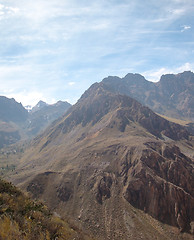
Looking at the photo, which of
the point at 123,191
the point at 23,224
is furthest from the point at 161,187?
the point at 23,224

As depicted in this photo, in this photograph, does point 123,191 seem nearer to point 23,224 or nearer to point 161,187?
point 161,187

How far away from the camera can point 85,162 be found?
298 ft

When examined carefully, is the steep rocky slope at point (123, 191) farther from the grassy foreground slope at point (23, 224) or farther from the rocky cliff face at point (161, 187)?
the grassy foreground slope at point (23, 224)

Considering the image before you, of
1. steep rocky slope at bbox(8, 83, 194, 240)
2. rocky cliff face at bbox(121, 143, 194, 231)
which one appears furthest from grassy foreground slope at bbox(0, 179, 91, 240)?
rocky cliff face at bbox(121, 143, 194, 231)

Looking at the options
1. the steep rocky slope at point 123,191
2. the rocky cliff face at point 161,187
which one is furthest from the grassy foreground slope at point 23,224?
the rocky cliff face at point 161,187

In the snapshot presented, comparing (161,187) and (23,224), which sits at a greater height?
(23,224)

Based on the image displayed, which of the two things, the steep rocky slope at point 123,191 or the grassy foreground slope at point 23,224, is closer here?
the grassy foreground slope at point 23,224

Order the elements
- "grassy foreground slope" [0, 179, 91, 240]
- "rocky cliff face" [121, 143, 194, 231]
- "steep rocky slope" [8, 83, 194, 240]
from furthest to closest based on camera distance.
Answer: "rocky cliff face" [121, 143, 194, 231], "steep rocky slope" [8, 83, 194, 240], "grassy foreground slope" [0, 179, 91, 240]

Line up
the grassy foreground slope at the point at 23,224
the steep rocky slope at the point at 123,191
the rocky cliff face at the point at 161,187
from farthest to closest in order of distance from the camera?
the rocky cliff face at the point at 161,187 → the steep rocky slope at the point at 123,191 → the grassy foreground slope at the point at 23,224

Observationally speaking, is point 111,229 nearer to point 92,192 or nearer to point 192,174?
point 92,192

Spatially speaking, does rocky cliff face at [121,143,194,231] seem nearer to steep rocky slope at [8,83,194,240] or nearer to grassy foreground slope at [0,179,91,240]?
steep rocky slope at [8,83,194,240]

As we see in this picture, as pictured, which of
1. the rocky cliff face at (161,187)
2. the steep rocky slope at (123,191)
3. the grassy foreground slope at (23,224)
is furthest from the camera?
the rocky cliff face at (161,187)

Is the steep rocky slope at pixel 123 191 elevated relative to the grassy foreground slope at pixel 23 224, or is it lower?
lower

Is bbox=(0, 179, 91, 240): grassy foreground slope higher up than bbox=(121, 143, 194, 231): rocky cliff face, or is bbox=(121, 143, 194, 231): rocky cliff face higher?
bbox=(0, 179, 91, 240): grassy foreground slope
